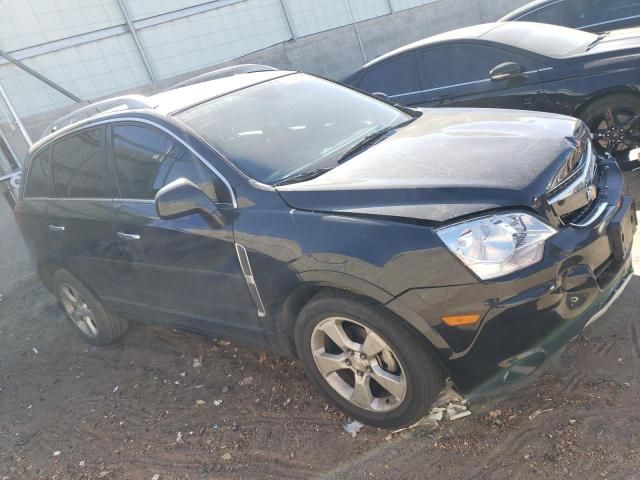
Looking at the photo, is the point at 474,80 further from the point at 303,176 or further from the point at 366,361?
the point at 366,361

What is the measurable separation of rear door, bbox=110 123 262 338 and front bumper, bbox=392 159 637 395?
106 cm

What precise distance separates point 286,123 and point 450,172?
118 centimetres

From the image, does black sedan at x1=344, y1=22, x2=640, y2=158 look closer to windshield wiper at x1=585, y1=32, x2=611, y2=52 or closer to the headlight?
windshield wiper at x1=585, y1=32, x2=611, y2=52

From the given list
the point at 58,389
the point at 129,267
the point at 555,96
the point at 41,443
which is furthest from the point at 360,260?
the point at 555,96

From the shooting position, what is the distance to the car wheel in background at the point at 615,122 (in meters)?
4.49

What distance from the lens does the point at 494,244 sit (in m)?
2.13

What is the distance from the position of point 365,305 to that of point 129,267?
1.84 m

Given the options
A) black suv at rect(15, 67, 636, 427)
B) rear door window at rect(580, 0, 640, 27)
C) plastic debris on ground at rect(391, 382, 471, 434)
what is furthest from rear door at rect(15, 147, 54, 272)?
rear door window at rect(580, 0, 640, 27)

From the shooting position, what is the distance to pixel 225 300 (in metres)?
2.98

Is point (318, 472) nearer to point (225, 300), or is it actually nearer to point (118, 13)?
point (225, 300)

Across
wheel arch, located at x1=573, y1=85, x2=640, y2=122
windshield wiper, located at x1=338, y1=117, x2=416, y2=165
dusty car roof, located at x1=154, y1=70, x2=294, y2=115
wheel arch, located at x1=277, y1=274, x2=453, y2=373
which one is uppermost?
dusty car roof, located at x1=154, y1=70, x2=294, y2=115

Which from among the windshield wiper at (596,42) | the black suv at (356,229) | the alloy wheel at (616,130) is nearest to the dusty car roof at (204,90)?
the black suv at (356,229)

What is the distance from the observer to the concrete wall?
750 cm

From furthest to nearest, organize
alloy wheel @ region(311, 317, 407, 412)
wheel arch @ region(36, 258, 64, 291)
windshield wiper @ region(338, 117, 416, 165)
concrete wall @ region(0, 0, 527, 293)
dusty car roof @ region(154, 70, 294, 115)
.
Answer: concrete wall @ region(0, 0, 527, 293), wheel arch @ region(36, 258, 64, 291), dusty car roof @ region(154, 70, 294, 115), windshield wiper @ region(338, 117, 416, 165), alloy wheel @ region(311, 317, 407, 412)
